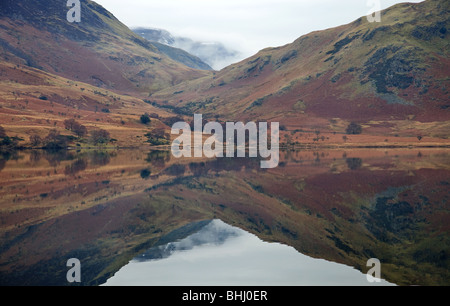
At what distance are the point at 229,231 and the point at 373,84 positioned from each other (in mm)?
130724

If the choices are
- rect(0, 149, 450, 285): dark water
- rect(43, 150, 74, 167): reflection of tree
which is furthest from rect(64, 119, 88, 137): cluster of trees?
rect(0, 149, 450, 285): dark water

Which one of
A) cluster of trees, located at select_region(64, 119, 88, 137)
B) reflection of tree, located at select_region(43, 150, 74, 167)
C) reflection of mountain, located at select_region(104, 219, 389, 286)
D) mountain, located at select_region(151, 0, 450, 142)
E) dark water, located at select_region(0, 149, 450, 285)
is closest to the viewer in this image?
reflection of mountain, located at select_region(104, 219, 389, 286)

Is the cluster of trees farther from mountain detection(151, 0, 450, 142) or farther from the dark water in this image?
the dark water

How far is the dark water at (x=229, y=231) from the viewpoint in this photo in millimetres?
10773

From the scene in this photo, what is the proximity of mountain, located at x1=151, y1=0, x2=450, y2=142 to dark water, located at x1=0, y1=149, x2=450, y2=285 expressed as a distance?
86.6 m

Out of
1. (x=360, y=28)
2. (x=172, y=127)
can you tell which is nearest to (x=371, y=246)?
(x=172, y=127)

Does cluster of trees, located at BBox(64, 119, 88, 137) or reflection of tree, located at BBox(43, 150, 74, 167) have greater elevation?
cluster of trees, located at BBox(64, 119, 88, 137)

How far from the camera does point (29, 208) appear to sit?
20.0 meters

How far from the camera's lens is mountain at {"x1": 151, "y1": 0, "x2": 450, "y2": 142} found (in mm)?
118938

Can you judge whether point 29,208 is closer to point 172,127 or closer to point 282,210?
point 282,210

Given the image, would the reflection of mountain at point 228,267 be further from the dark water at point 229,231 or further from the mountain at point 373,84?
the mountain at point 373,84

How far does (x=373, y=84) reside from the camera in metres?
132

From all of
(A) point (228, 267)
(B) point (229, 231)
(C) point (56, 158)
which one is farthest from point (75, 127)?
(A) point (228, 267)
